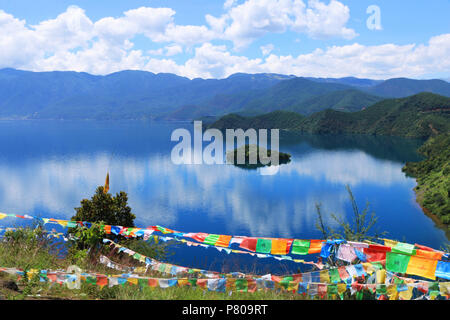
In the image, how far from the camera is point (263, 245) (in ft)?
26.0

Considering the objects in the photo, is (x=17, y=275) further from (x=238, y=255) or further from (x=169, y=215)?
(x=169, y=215)

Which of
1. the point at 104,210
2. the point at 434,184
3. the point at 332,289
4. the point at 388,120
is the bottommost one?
the point at 434,184

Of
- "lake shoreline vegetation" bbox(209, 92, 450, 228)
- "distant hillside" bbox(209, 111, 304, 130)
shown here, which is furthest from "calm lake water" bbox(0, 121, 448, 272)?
"distant hillside" bbox(209, 111, 304, 130)

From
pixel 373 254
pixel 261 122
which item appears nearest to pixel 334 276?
pixel 373 254

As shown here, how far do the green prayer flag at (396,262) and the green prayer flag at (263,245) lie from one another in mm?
2490

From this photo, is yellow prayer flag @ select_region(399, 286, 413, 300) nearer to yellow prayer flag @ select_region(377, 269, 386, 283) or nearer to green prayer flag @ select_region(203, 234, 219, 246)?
yellow prayer flag @ select_region(377, 269, 386, 283)

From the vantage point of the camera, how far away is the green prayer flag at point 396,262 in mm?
6477

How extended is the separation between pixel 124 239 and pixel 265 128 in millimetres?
170967

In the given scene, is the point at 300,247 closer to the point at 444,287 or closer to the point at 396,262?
the point at 396,262

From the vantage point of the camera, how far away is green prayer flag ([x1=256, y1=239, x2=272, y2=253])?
785cm

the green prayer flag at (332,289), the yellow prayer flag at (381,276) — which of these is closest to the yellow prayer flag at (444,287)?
the yellow prayer flag at (381,276)

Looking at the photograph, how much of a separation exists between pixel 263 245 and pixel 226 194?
35839 mm

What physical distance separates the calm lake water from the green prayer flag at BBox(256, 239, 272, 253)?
6.96 m
